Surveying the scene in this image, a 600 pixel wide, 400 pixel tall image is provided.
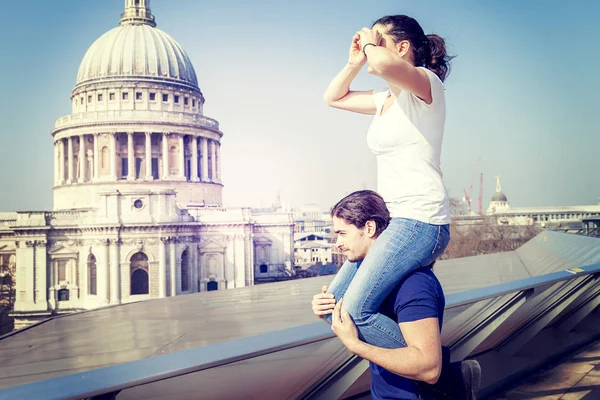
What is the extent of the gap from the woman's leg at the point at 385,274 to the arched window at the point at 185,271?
143 feet

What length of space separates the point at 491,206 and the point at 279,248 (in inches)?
2792

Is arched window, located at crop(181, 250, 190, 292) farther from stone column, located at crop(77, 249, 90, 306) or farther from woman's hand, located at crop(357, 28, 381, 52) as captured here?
woman's hand, located at crop(357, 28, 381, 52)

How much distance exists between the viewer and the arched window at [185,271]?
4466 centimetres

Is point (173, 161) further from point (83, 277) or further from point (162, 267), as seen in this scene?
point (83, 277)

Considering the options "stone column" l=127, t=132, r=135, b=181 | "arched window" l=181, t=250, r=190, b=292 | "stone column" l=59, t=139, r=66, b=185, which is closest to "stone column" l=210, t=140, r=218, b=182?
"stone column" l=127, t=132, r=135, b=181

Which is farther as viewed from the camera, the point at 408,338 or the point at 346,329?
the point at 346,329

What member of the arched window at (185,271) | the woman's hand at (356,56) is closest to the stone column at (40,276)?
the arched window at (185,271)

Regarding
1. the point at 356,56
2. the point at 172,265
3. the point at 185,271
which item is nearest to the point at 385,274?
the point at 356,56

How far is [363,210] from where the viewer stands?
6.71ft

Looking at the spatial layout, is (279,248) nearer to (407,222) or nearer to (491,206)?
(407,222)

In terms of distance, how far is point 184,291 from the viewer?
44375mm

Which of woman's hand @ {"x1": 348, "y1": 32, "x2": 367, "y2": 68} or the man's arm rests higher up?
woman's hand @ {"x1": 348, "y1": 32, "x2": 367, "y2": 68}

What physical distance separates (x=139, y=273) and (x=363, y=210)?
4328 centimetres

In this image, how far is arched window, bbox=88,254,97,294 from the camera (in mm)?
43188
